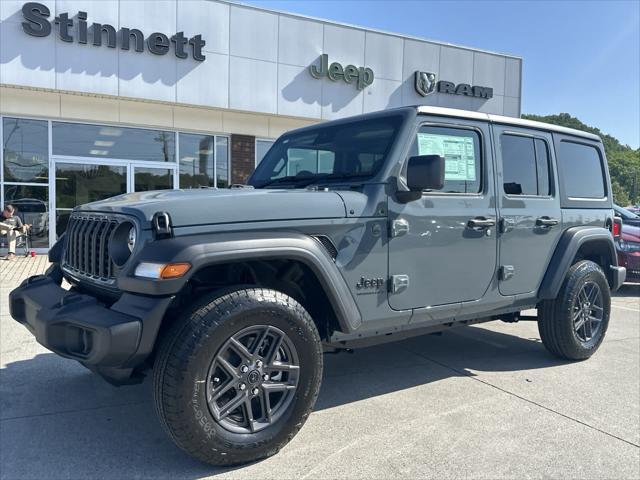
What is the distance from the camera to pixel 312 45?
43.9ft

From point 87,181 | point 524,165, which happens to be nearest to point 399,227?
point 524,165

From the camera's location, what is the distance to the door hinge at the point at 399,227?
3322mm

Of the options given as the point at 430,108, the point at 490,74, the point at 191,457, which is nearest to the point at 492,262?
the point at 430,108

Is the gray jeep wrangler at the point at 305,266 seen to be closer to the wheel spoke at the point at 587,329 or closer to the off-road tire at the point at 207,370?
the off-road tire at the point at 207,370

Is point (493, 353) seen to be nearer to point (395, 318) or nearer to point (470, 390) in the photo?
point (470, 390)

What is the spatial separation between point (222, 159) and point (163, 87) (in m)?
2.56

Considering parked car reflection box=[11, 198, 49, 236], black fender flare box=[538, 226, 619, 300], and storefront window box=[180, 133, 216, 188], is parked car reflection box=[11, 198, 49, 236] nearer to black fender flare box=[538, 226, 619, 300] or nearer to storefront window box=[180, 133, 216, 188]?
storefront window box=[180, 133, 216, 188]

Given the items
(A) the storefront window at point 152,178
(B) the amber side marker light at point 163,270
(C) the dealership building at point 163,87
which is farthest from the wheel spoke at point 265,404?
(A) the storefront window at point 152,178

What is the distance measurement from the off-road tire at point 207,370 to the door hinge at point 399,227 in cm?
82

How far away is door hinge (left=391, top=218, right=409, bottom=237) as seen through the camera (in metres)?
3.32

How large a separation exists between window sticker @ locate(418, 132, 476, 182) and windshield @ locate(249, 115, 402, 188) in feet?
0.82

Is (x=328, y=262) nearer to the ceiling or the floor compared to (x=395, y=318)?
nearer to the ceiling

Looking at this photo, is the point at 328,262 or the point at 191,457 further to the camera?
the point at 328,262

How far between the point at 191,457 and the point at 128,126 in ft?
37.5
